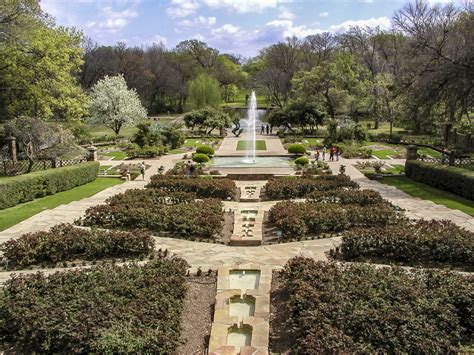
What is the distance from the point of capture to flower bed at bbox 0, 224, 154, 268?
34.1 feet

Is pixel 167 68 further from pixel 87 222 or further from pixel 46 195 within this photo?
pixel 87 222

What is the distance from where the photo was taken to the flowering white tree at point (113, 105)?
1706 inches

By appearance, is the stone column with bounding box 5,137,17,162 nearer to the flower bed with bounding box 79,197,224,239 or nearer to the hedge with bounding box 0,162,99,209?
the hedge with bounding box 0,162,99,209

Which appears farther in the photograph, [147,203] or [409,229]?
[147,203]

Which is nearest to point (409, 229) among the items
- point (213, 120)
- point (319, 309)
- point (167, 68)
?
point (319, 309)

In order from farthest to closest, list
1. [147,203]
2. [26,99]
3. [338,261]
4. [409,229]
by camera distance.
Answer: [26,99], [147,203], [409,229], [338,261]

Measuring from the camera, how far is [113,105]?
43812 mm

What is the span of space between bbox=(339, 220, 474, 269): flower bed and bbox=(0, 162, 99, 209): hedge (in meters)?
13.8

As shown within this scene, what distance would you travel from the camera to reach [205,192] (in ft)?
58.7

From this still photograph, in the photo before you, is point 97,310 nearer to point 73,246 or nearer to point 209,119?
point 73,246

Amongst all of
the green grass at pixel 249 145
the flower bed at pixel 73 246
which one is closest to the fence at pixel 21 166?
the green grass at pixel 249 145

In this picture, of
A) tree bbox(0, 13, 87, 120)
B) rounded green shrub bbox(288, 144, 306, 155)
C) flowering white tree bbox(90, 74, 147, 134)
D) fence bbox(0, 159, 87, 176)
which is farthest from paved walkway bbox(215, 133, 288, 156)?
tree bbox(0, 13, 87, 120)

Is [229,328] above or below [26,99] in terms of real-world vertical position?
below

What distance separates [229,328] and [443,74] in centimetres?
1939
